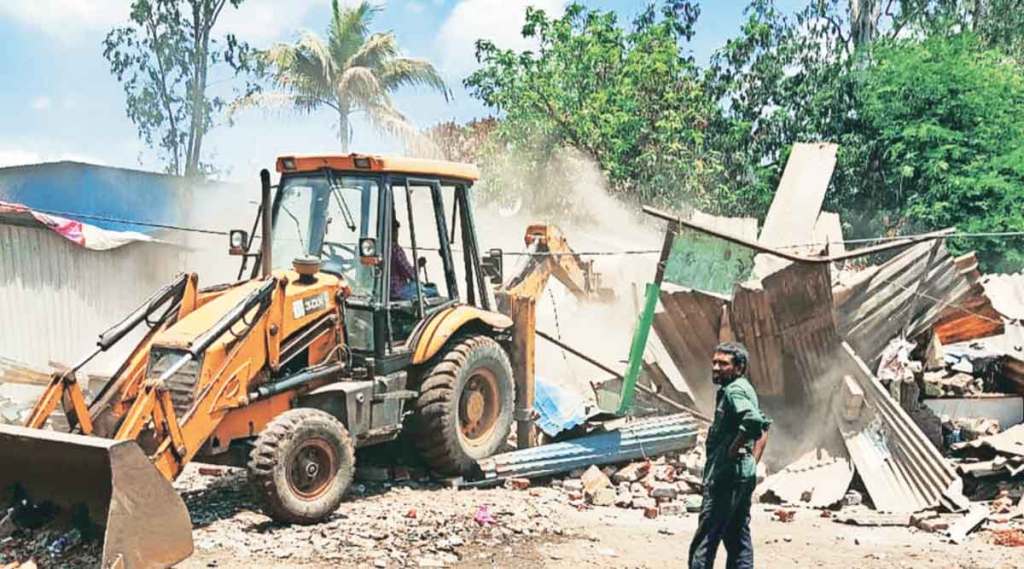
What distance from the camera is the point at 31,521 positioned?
602 centimetres

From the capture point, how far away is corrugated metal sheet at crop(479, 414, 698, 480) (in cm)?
849

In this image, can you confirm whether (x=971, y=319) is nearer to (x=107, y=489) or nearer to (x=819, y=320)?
(x=819, y=320)

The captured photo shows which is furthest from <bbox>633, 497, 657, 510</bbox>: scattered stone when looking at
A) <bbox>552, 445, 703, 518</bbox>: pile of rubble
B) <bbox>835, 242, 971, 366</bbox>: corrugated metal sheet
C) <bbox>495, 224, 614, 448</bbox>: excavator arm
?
<bbox>835, 242, 971, 366</bbox>: corrugated metal sheet

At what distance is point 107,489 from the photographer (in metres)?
5.70

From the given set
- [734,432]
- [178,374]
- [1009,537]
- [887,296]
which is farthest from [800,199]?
[178,374]

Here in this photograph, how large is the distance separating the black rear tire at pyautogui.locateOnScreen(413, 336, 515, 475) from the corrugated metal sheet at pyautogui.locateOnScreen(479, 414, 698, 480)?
24 centimetres

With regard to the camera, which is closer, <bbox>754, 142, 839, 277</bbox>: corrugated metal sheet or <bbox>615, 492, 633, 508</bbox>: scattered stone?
<bbox>615, 492, 633, 508</bbox>: scattered stone

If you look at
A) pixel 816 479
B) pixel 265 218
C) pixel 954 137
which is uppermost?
pixel 954 137

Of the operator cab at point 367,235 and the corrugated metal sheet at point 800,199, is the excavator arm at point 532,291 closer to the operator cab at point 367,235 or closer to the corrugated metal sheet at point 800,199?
the operator cab at point 367,235

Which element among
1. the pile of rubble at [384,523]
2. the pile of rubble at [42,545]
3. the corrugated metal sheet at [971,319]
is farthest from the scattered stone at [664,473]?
the pile of rubble at [42,545]

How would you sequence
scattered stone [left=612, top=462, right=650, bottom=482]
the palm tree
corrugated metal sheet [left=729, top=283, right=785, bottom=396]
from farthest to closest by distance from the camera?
the palm tree, corrugated metal sheet [left=729, top=283, right=785, bottom=396], scattered stone [left=612, top=462, right=650, bottom=482]

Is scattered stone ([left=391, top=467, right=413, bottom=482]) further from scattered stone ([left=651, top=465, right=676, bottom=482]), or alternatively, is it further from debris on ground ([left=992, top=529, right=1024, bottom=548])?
debris on ground ([left=992, top=529, right=1024, bottom=548])

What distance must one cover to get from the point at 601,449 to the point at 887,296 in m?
3.27

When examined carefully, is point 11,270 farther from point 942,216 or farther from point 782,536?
point 942,216
